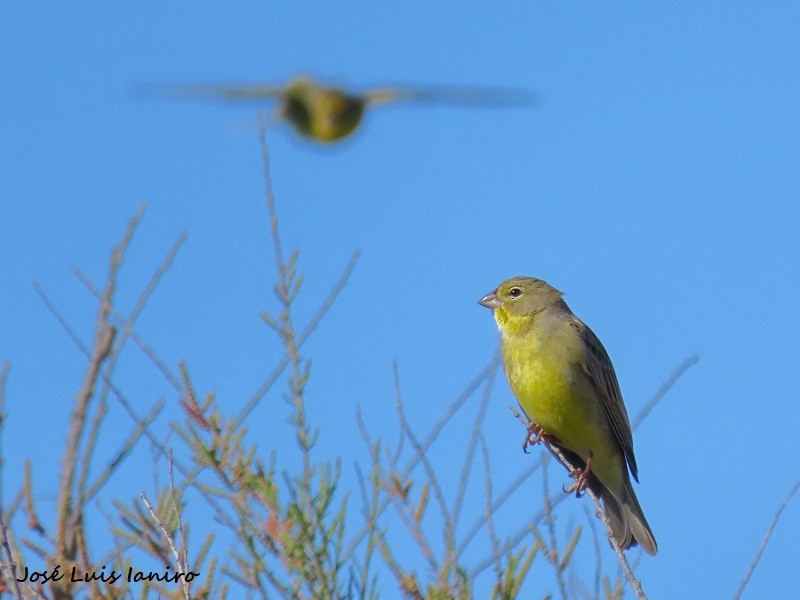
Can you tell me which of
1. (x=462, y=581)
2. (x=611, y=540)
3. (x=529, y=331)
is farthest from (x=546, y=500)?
(x=529, y=331)

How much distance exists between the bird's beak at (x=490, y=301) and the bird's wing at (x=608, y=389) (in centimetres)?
58

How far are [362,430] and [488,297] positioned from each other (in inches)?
157

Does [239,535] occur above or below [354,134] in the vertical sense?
above

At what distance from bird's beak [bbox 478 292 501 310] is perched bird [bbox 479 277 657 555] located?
0.96 ft

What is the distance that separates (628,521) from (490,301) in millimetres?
1804

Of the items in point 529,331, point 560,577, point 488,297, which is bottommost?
point 560,577

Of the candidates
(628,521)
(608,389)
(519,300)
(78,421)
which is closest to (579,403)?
(608,389)

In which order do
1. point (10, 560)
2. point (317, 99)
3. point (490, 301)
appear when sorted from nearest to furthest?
point (317, 99) → point (10, 560) → point (490, 301)

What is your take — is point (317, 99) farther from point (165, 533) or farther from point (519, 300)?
point (519, 300)

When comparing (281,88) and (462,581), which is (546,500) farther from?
(281,88)

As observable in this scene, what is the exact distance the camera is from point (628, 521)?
654 centimetres

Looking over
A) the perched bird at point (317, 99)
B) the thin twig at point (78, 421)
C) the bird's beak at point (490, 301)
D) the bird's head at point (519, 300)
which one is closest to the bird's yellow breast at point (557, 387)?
the bird's head at point (519, 300)

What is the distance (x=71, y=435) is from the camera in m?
3.10

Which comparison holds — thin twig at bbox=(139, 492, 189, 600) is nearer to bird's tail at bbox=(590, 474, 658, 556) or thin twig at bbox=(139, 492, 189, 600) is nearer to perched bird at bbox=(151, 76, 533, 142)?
perched bird at bbox=(151, 76, 533, 142)
